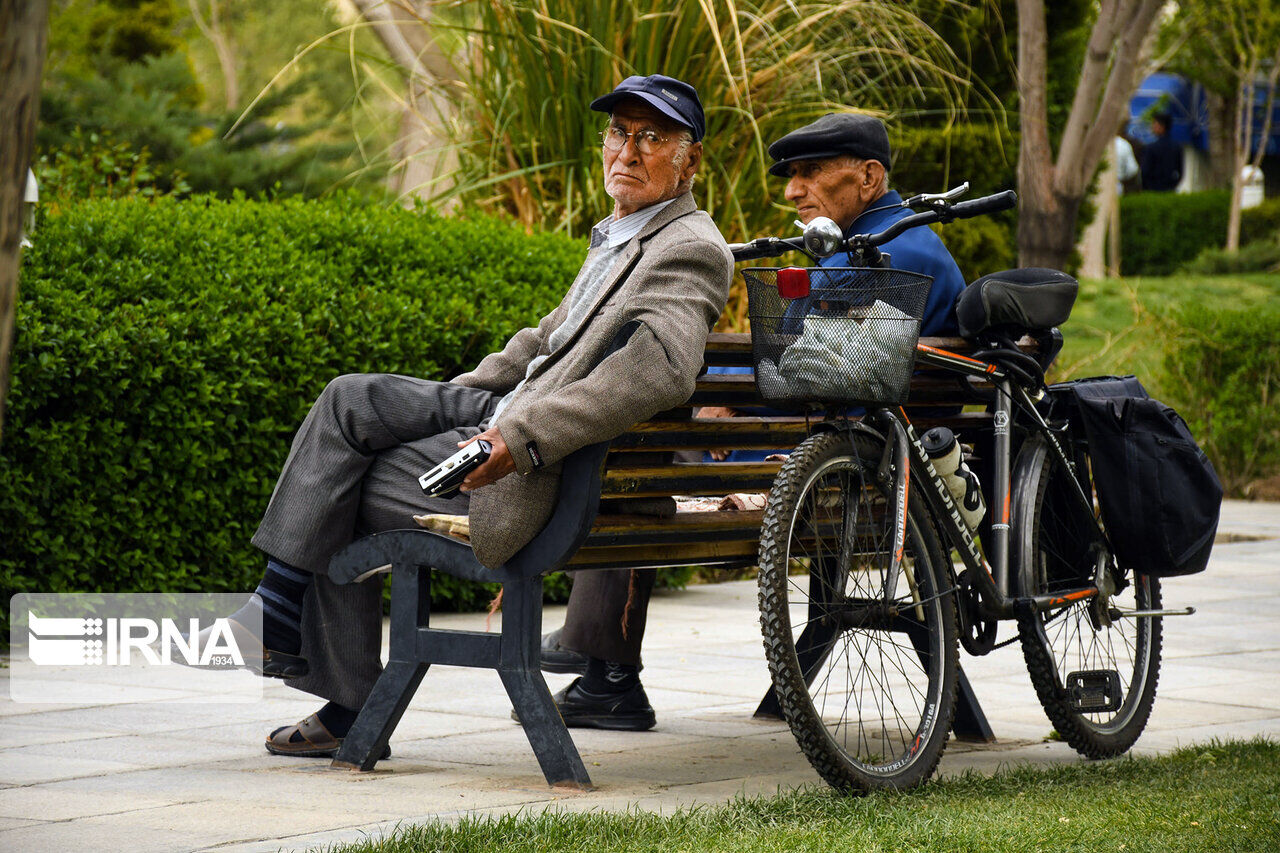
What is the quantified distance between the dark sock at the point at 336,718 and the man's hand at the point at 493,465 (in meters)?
0.87

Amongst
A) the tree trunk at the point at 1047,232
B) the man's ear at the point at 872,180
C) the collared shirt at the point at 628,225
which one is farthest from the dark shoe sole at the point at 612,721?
the tree trunk at the point at 1047,232

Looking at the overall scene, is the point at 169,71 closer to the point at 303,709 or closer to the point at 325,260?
the point at 325,260

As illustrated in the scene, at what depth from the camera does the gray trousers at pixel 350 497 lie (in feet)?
13.4

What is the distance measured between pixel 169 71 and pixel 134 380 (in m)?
14.9

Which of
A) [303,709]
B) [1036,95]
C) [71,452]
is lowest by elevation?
[303,709]

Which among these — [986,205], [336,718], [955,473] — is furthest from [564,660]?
[986,205]

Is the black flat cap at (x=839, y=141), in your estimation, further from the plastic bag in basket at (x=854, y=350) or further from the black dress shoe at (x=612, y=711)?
the black dress shoe at (x=612, y=711)

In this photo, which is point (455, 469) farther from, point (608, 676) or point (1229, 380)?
point (1229, 380)

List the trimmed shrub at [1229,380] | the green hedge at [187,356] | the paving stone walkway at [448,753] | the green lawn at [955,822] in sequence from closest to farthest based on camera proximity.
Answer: the green lawn at [955,822], the paving stone walkway at [448,753], the green hedge at [187,356], the trimmed shrub at [1229,380]

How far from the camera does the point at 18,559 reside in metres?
5.83

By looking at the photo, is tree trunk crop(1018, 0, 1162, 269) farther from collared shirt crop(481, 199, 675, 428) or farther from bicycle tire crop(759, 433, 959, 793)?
bicycle tire crop(759, 433, 959, 793)

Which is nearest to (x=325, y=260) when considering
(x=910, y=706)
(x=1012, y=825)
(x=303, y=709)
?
(x=303, y=709)

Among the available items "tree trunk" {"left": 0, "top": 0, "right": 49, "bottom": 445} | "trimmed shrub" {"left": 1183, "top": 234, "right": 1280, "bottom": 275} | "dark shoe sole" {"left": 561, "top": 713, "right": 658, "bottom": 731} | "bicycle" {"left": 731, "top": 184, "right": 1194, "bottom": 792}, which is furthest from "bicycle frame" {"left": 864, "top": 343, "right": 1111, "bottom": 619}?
"trimmed shrub" {"left": 1183, "top": 234, "right": 1280, "bottom": 275}

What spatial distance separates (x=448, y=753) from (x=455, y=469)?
107 centimetres
